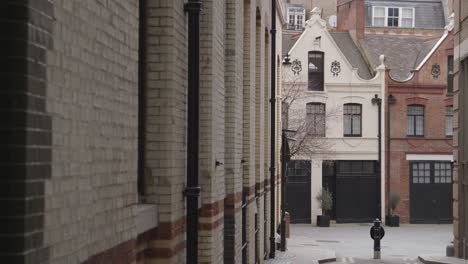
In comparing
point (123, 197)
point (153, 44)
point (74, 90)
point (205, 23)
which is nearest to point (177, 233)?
point (153, 44)

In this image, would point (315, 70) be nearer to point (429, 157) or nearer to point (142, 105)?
point (429, 157)

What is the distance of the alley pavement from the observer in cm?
2564

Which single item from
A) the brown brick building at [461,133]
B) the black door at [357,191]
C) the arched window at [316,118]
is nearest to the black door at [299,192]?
the black door at [357,191]

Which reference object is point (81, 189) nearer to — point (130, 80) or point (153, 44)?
point (130, 80)

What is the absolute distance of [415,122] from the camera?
142 feet

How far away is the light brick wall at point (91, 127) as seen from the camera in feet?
11.8

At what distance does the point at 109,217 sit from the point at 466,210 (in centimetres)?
1980

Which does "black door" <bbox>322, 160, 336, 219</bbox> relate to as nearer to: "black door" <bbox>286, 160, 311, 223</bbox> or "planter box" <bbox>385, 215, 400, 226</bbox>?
"black door" <bbox>286, 160, 311, 223</bbox>

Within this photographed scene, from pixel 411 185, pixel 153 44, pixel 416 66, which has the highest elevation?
pixel 416 66

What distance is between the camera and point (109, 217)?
4605 mm

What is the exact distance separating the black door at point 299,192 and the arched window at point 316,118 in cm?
174

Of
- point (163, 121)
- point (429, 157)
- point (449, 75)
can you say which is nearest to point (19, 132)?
point (163, 121)

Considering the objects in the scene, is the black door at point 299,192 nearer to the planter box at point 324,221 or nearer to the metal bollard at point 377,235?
the planter box at point 324,221

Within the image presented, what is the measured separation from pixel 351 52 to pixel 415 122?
6.04 meters
